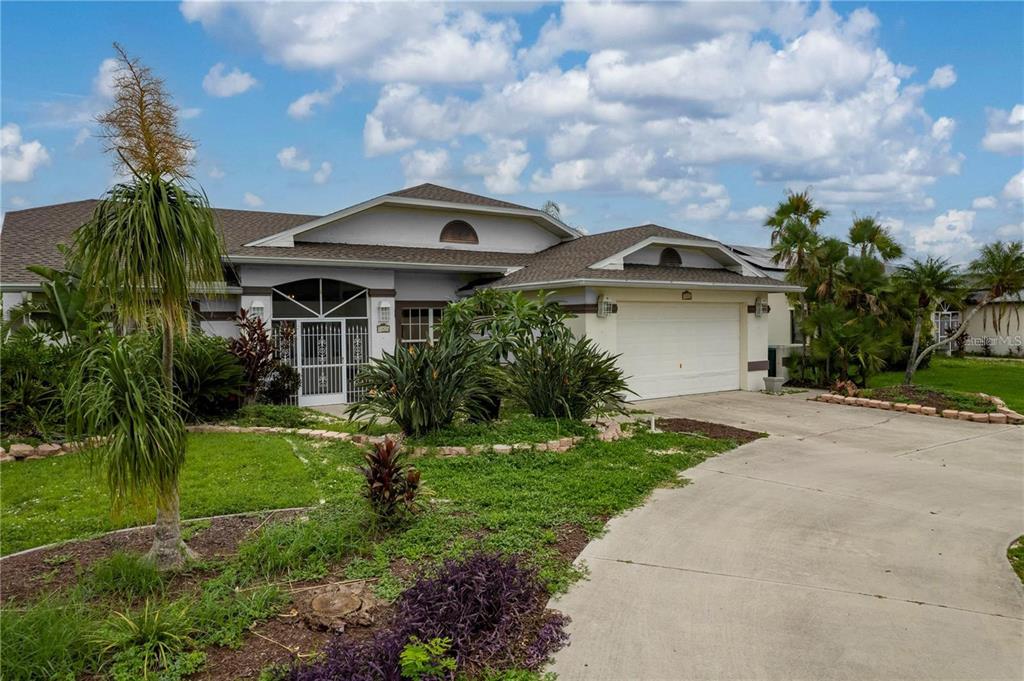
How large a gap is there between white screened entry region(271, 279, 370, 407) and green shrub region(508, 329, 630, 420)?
5.21m

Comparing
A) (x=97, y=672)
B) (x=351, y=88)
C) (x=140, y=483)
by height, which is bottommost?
(x=97, y=672)

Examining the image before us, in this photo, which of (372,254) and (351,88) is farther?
(372,254)

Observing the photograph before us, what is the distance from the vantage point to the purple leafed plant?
11.2 ft

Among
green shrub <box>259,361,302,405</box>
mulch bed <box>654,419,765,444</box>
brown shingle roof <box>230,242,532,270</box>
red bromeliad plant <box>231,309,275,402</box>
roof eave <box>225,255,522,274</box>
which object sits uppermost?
brown shingle roof <box>230,242,532,270</box>

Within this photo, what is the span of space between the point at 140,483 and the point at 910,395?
14470 millimetres

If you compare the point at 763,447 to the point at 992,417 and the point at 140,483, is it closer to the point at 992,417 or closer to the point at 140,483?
the point at 992,417

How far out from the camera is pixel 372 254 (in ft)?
49.1

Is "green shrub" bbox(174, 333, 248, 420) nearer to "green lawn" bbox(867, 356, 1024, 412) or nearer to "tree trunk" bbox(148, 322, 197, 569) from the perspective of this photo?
"tree trunk" bbox(148, 322, 197, 569)

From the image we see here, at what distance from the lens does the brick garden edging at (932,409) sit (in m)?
11.7

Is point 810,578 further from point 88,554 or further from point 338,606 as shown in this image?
point 88,554

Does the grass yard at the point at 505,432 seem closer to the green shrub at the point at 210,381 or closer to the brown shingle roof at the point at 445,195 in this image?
the green shrub at the point at 210,381

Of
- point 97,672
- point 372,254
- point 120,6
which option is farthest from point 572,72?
point 97,672

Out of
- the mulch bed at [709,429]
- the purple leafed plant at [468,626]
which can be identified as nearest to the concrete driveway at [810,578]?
the purple leafed plant at [468,626]

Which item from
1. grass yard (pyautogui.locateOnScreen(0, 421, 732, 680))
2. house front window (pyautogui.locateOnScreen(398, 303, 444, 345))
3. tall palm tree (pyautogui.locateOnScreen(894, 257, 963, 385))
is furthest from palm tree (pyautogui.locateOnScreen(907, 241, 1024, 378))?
house front window (pyautogui.locateOnScreen(398, 303, 444, 345))
